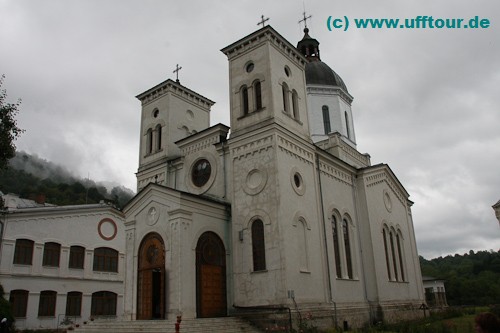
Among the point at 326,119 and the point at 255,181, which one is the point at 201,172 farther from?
the point at 326,119

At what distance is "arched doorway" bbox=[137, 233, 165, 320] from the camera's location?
20062mm

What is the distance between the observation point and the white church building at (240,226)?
19.7 meters

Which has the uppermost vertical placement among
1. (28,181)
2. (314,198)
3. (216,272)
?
(28,181)

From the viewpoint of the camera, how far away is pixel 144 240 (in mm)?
21016

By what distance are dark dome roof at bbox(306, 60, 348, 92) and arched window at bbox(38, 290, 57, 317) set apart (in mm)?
24229

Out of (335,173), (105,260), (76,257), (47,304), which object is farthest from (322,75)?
(47,304)

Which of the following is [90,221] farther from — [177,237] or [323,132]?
[323,132]

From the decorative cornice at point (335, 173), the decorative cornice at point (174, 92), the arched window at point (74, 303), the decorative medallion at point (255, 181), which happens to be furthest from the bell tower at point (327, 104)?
the arched window at point (74, 303)

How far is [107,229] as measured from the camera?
111 feet

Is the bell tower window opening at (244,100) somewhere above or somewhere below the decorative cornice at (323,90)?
below

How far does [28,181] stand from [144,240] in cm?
7678

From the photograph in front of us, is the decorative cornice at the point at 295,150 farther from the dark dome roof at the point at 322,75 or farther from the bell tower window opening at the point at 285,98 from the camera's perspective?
the dark dome roof at the point at 322,75

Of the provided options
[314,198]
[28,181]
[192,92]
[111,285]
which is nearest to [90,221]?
[111,285]

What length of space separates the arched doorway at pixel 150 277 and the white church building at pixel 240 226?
0.06 m
